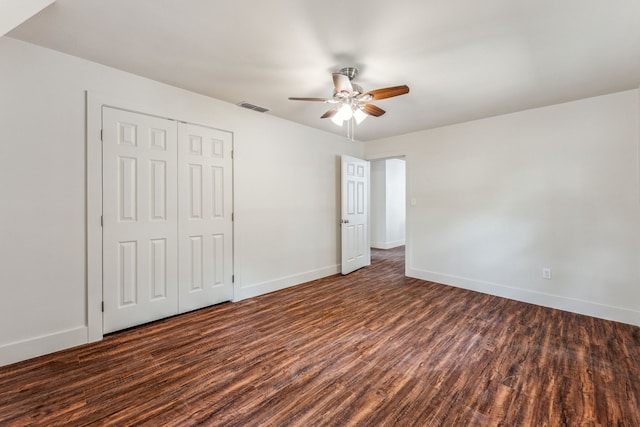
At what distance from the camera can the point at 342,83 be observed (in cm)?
224

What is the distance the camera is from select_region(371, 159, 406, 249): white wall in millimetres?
7387

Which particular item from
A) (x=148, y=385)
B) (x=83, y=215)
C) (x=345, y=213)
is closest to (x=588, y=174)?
(x=345, y=213)

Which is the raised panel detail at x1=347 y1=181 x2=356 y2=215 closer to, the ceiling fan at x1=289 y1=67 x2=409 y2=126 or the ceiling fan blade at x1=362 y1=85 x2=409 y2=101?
the ceiling fan at x1=289 y1=67 x2=409 y2=126

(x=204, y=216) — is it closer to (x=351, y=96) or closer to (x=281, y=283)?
(x=281, y=283)

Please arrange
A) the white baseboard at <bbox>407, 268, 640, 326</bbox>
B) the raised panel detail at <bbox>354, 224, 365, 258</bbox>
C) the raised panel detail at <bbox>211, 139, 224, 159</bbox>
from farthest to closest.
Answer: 1. the raised panel detail at <bbox>354, 224, 365, 258</bbox>
2. the raised panel detail at <bbox>211, 139, 224, 159</bbox>
3. the white baseboard at <bbox>407, 268, 640, 326</bbox>

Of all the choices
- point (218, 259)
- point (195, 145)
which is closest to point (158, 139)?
point (195, 145)

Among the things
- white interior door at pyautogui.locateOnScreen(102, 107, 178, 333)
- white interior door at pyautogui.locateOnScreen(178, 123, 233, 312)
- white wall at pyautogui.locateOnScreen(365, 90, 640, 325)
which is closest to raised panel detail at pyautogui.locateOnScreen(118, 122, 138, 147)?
white interior door at pyautogui.locateOnScreen(102, 107, 178, 333)

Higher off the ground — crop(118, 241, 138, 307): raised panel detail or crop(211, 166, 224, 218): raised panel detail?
crop(211, 166, 224, 218): raised panel detail

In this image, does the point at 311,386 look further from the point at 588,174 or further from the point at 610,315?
the point at 588,174

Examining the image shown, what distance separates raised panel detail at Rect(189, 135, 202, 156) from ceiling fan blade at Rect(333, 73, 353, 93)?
170 centimetres

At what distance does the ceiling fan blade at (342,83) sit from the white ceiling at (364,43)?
0.18 m

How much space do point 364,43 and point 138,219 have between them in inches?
101

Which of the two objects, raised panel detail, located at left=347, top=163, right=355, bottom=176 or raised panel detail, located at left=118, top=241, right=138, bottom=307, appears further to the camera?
raised panel detail, located at left=347, top=163, right=355, bottom=176

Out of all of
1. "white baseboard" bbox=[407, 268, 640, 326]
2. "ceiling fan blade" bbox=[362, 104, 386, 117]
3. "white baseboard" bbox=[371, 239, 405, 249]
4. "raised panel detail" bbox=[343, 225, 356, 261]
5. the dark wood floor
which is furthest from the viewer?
"white baseboard" bbox=[371, 239, 405, 249]
